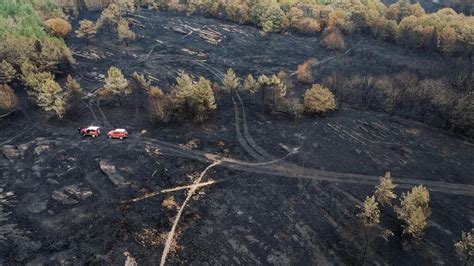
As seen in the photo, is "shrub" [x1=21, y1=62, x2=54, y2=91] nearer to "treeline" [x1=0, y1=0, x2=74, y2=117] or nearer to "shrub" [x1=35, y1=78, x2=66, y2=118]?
"treeline" [x1=0, y1=0, x2=74, y2=117]

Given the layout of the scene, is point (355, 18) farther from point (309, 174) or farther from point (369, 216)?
point (369, 216)

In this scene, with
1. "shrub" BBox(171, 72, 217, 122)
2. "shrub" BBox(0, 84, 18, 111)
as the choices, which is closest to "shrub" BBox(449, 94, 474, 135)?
"shrub" BBox(171, 72, 217, 122)

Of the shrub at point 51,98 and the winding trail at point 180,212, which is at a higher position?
the shrub at point 51,98

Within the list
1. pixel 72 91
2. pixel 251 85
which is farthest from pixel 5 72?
pixel 251 85

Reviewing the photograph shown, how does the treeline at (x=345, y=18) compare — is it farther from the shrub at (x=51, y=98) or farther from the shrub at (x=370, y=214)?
the shrub at (x=370, y=214)

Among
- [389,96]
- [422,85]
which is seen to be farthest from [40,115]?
[422,85]

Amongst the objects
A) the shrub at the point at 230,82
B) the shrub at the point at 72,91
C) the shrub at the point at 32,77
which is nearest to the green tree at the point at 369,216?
the shrub at the point at 230,82
